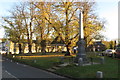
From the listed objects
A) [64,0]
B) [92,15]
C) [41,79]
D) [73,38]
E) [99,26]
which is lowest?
[41,79]

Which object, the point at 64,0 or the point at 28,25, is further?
the point at 28,25

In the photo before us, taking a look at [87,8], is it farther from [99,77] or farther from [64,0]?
[99,77]

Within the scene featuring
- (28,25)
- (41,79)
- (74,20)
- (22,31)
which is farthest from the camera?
(28,25)

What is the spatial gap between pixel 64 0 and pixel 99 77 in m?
19.8

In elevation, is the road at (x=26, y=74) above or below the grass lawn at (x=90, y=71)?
below

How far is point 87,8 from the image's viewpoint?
2956 cm

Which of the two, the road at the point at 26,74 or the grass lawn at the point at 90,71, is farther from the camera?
the road at the point at 26,74

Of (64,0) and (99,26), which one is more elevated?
(64,0)

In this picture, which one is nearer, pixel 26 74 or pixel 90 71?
pixel 90 71

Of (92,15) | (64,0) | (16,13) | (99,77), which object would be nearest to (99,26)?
(92,15)

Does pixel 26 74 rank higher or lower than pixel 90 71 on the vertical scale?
lower

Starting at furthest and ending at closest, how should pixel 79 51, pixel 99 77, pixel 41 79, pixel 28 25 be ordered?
1. pixel 28 25
2. pixel 79 51
3. pixel 41 79
4. pixel 99 77

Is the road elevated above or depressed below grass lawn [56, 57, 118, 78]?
below

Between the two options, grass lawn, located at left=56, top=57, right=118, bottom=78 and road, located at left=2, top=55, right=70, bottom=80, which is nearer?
grass lawn, located at left=56, top=57, right=118, bottom=78
